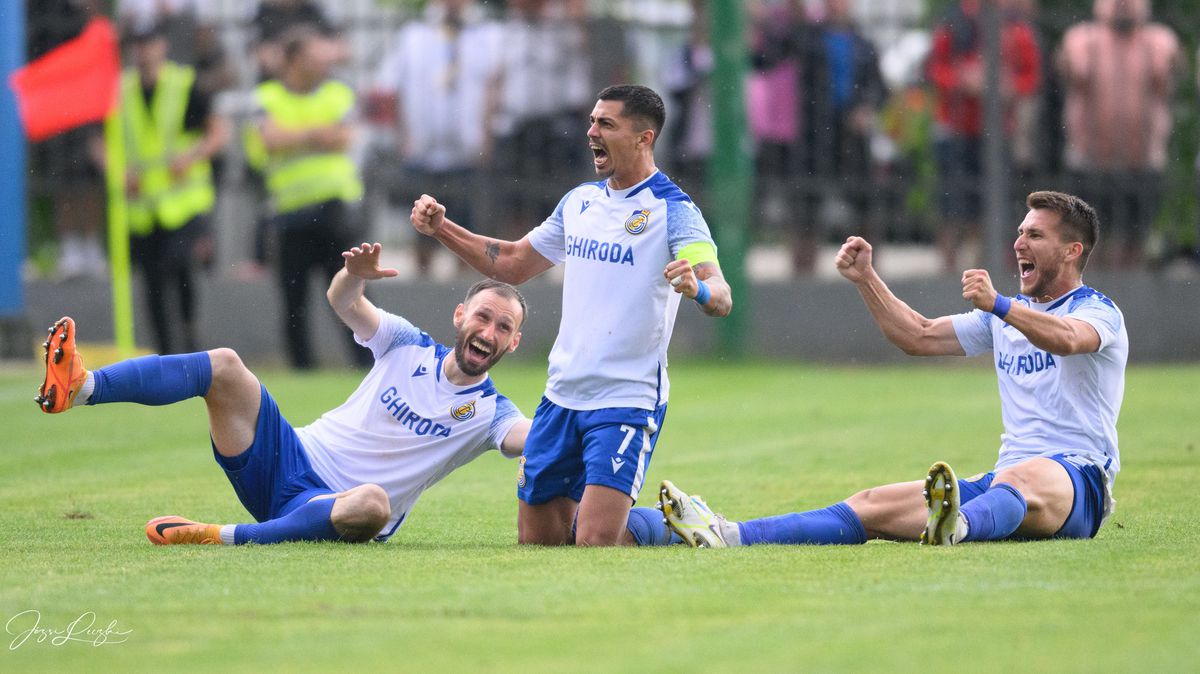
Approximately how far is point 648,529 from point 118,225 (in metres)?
10.3

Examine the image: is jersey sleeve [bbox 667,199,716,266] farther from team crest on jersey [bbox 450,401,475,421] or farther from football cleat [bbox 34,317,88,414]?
football cleat [bbox 34,317,88,414]

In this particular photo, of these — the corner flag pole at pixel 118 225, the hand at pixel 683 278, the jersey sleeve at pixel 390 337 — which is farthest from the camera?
the corner flag pole at pixel 118 225

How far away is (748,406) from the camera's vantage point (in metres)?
13.2

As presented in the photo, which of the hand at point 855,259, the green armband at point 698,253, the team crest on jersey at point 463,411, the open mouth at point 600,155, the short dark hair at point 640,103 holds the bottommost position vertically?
the team crest on jersey at point 463,411

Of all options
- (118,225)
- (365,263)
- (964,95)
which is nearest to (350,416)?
(365,263)

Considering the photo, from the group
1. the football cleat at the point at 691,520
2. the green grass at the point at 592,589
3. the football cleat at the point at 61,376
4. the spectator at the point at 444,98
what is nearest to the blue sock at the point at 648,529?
the football cleat at the point at 691,520

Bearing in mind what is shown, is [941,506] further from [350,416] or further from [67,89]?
[67,89]

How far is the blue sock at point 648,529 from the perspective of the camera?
6.82 meters

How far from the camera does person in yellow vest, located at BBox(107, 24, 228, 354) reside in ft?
53.3

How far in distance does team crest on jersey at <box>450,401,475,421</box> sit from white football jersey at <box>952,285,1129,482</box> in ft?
6.80

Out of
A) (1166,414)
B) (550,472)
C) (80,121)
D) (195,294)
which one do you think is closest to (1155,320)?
(1166,414)

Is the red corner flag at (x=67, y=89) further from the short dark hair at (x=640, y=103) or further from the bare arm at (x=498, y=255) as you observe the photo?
the short dark hair at (x=640, y=103)

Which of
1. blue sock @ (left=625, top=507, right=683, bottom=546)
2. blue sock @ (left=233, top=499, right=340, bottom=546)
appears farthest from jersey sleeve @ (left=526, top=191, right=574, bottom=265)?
blue sock @ (left=233, top=499, right=340, bottom=546)

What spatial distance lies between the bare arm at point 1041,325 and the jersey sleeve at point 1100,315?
5cm
